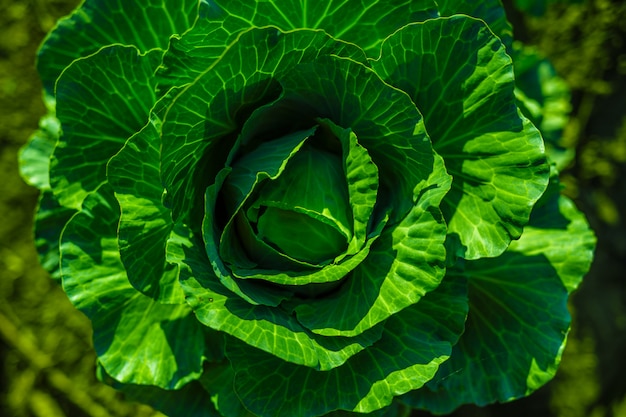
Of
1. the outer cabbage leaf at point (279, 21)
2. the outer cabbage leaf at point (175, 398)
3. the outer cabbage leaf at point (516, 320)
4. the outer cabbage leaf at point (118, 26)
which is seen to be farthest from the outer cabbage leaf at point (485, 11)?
the outer cabbage leaf at point (175, 398)

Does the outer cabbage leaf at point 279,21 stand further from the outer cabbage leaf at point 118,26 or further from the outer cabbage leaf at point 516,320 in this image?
the outer cabbage leaf at point 516,320

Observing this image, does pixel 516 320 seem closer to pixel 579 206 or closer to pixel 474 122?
pixel 474 122

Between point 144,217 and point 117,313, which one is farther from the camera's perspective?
point 117,313

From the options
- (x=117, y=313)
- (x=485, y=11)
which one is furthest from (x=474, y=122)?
(x=117, y=313)

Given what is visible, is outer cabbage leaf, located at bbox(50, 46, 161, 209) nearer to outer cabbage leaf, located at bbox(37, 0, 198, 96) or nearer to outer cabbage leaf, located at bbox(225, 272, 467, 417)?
outer cabbage leaf, located at bbox(37, 0, 198, 96)

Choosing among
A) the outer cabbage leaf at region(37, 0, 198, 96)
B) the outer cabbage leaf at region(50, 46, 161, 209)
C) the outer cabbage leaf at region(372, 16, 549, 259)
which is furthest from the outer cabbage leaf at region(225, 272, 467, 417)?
the outer cabbage leaf at region(37, 0, 198, 96)
